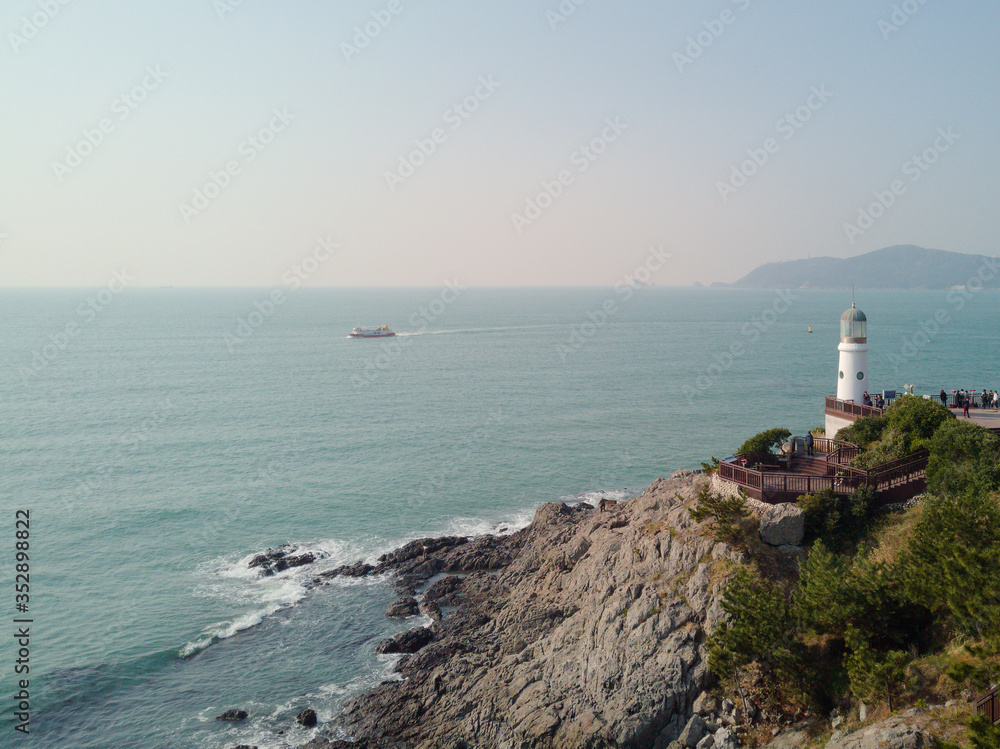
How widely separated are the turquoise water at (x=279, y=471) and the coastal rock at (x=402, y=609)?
741 mm

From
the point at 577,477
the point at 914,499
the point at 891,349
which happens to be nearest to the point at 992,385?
the point at 891,349

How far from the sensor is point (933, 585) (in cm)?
1731

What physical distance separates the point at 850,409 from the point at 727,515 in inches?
512

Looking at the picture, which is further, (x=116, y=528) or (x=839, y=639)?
(x=116, y=528)

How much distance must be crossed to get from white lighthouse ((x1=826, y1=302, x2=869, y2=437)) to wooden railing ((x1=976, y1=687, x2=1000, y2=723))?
21726 millimetres

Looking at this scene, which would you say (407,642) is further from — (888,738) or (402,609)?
(888,738)

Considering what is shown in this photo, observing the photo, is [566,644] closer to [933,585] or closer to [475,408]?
[933,585]

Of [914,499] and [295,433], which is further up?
[914,499]

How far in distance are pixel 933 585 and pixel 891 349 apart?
4350 inches

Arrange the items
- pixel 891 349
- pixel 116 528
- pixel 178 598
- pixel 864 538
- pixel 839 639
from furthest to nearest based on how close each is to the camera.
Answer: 1. pixel 891 349
2. pixel 116 528
3. pixel 178 598
4. pixel 864 538
5. pixel 839 639

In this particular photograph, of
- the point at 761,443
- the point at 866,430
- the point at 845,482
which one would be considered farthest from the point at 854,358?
the point at 845,482

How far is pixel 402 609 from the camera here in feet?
107

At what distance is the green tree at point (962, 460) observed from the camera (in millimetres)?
22375

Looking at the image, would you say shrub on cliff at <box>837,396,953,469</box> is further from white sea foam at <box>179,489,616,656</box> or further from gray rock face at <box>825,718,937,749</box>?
white sea foam at <box>179,489,616,656</box>
